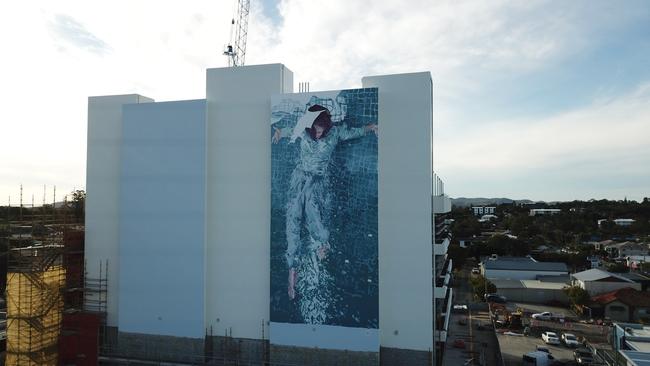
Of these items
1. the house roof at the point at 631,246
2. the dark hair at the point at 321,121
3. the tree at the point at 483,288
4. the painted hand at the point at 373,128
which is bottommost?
the tree at the point at 483,288

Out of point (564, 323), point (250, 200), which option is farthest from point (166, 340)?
point (564, 323)

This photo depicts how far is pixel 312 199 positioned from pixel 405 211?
8.01ft

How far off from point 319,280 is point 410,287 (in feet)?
7.70

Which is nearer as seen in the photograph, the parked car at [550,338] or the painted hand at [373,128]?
the painted hand at [373,128]

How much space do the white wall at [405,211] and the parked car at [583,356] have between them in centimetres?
676

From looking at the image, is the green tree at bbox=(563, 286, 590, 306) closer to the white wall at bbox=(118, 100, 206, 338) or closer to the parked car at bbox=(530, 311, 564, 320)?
the parked car at bbox=(530, 311, 564, 320)

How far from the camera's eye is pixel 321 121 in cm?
1220

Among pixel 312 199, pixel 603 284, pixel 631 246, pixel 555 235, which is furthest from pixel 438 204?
pixel 555 235

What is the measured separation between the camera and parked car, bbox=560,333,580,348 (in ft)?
55.5

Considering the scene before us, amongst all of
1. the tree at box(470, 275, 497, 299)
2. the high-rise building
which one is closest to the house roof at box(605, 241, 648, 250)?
the tree at box(470, 275, 497, 299)

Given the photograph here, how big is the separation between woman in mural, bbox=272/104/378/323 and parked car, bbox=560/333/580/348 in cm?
1063

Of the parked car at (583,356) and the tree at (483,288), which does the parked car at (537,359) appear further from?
the tree at (483,288)

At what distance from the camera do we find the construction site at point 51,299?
41.6 feet

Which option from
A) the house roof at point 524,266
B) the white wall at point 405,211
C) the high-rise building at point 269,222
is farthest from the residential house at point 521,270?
the white wall at point 405,211
